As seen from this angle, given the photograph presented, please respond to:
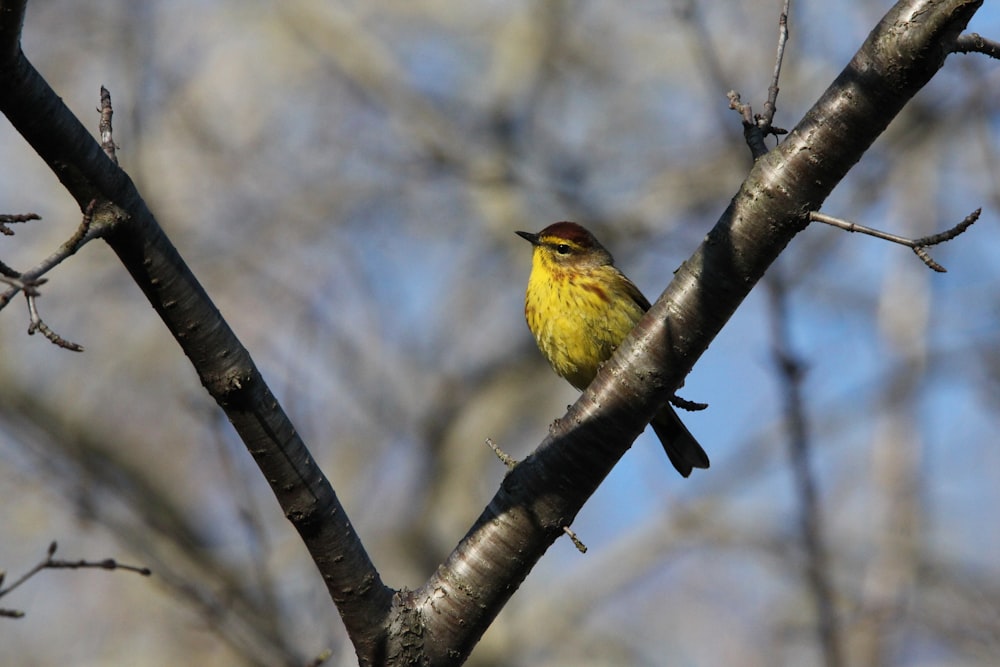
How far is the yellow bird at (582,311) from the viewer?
216 inches

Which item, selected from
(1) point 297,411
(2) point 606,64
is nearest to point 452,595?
(1) point 297,411

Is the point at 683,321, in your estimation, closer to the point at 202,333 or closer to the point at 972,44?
the point at 972,44

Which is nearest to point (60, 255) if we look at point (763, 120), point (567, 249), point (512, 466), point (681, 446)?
point (512, 466)

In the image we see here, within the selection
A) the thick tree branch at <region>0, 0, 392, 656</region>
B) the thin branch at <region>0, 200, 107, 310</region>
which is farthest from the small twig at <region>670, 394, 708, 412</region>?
the thin branch at <region>0, 200, 107, 310</region>

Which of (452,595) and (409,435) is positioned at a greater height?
(409,435)

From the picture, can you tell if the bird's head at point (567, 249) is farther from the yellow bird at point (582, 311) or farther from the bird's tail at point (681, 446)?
the bird's tail at point (681, 446)

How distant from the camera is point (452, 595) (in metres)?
3.26

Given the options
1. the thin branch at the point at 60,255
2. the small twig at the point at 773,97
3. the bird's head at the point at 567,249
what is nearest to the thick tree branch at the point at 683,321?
the small twig at the point at 773,97

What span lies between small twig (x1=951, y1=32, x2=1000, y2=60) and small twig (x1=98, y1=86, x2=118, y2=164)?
2.30 m

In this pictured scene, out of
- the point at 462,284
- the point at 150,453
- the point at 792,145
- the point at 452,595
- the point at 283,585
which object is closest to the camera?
the point at 792,145

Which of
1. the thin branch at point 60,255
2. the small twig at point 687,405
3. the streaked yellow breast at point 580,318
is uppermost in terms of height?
the streaked yellow breast at point 580,318

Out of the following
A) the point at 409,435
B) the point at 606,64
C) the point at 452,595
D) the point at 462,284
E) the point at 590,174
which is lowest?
the point at 452,595

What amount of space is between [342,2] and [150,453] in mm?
6112

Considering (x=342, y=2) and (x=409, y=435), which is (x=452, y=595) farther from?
(x=342, y=2)
